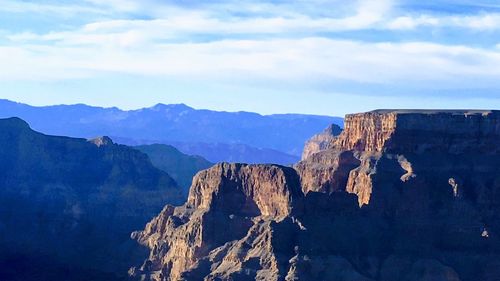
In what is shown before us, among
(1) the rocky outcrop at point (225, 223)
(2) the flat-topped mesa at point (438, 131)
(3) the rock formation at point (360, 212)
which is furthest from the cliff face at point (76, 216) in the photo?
(2) the flat-topped mesa at point (438, 131)

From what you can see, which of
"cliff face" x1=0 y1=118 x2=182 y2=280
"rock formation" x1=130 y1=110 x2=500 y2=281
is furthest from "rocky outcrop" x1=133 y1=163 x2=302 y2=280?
"cliff face" x1=0 y1=118 x2=182 y2=280

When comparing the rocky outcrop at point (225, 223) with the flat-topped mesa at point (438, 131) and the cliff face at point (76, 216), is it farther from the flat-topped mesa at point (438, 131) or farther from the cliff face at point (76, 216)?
the flat-topped mesa at point (438, 131)

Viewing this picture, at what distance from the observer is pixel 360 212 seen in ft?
437

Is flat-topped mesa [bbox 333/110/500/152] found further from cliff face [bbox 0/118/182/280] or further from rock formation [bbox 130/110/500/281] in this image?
cliff face [bbox 0/118/182/280]

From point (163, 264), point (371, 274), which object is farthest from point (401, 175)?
point (163, 264)

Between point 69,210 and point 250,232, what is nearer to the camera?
point 250,232

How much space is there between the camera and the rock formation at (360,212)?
4948 inches

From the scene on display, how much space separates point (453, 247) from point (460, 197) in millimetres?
6230

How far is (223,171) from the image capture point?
478 feet

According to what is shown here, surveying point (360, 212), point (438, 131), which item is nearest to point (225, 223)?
point (360, 212)

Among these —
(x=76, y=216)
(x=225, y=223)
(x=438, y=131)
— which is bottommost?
(x=76, y=216)

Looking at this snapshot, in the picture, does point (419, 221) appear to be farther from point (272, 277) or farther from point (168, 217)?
point (168, 217)

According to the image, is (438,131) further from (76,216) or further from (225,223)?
(76,216)

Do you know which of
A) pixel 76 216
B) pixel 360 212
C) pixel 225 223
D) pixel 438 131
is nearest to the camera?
pixel 360 212
